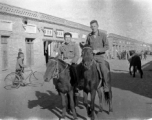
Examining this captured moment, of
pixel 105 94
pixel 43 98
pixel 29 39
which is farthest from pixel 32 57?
pixel 105 94

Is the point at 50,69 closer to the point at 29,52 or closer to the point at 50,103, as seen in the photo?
the point at 50,103

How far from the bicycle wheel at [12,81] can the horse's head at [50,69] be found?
4981 mm

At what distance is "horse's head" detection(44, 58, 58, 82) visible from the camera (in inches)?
140

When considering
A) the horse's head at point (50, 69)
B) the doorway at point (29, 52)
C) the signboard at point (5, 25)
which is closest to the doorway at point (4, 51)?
the signboard at point (5, 25)

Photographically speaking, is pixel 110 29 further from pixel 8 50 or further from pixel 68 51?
pixel 8 50

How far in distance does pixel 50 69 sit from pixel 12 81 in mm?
5365

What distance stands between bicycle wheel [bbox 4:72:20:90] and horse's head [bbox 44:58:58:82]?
16.3 ft

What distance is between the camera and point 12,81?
26.8 feet

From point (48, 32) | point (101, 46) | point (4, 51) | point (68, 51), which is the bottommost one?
point (4, 51)

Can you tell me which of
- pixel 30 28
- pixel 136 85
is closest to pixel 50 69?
pixel 136 85

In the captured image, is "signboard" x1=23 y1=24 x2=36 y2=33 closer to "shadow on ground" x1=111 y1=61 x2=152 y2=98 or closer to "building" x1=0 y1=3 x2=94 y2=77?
"building" x1=0 y1=3 x2=94 y2=77

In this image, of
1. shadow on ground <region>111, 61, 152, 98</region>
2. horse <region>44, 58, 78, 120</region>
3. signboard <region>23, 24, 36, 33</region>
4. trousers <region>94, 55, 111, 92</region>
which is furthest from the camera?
signboard <region>23, 24, 36, 33</region>

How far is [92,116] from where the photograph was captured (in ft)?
13.1

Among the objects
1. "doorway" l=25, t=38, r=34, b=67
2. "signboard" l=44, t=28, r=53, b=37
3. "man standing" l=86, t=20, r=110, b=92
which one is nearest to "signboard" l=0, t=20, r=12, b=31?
"doorway" l=25, t=38, r=34, b=67
